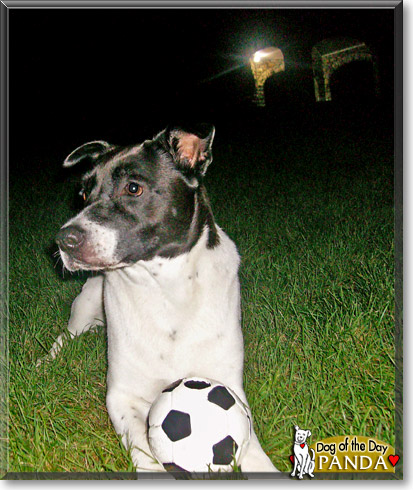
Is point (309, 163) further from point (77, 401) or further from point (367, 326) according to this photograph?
point (77, 401)

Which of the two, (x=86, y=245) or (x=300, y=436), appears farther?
(x=86, y=245)

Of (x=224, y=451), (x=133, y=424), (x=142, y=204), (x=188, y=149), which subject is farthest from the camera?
(x=188, y=149)

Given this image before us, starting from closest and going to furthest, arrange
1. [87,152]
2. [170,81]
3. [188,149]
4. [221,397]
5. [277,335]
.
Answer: [221,397]
[188,149]
[87,152]
[277,335]
[170,81]

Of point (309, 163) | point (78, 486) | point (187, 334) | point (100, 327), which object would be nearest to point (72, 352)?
point (100, 327)

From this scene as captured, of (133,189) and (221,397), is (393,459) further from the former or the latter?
(133,189)

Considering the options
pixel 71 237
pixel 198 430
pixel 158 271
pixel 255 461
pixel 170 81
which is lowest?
pixel 170 81

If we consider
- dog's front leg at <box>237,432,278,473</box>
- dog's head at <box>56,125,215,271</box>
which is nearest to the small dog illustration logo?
dog's front leg at <box>237,432,278,473</box>

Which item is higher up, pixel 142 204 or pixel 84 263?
pixel 142 204

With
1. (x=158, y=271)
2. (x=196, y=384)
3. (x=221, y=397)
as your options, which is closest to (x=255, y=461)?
(x=221, y=397)
